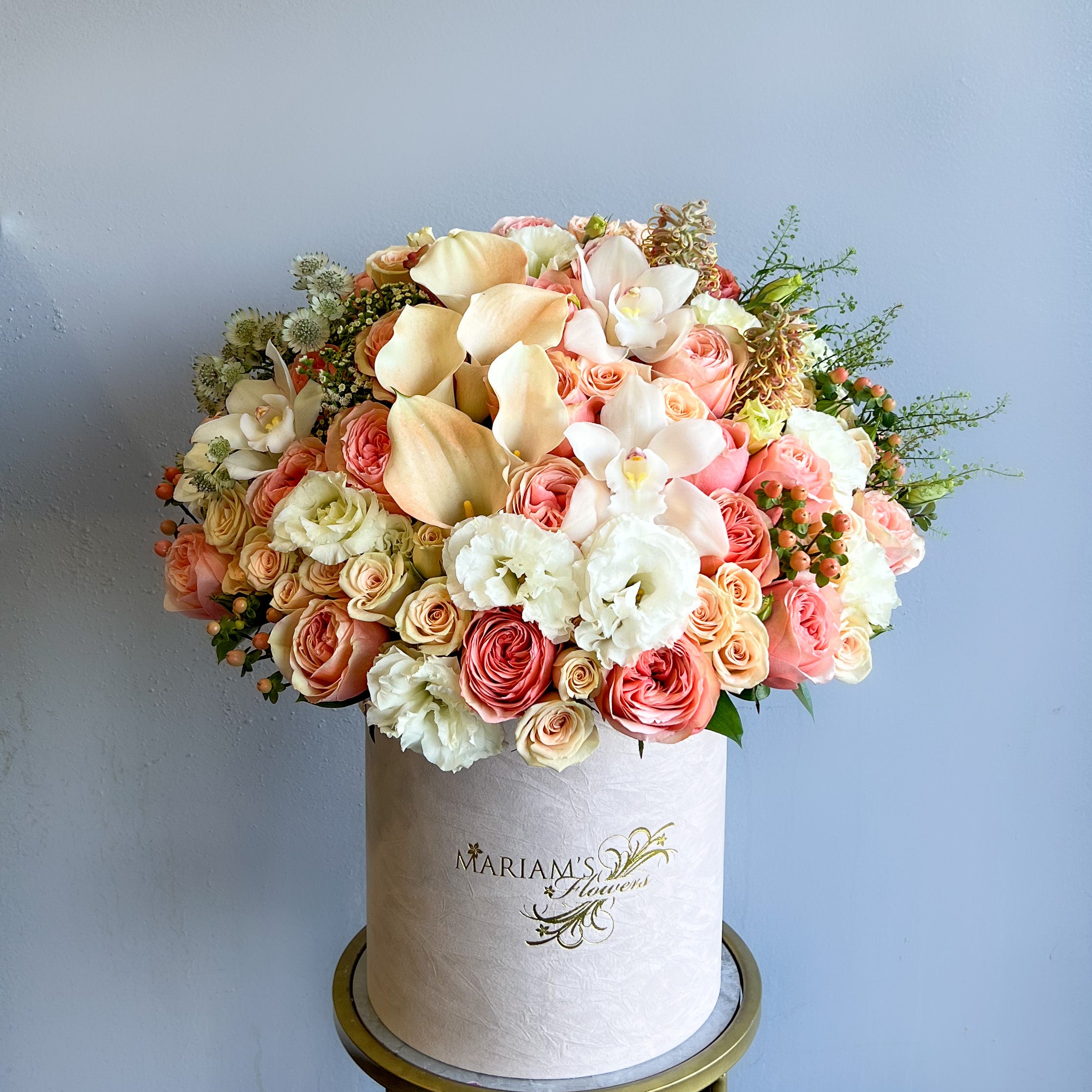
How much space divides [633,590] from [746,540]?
0.36ft

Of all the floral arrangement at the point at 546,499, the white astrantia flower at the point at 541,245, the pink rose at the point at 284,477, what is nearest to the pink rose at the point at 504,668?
the floral arrangement at the point at 546,499

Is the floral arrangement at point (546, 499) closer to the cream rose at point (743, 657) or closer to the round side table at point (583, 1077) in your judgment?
the cream rose at point (743, 657)

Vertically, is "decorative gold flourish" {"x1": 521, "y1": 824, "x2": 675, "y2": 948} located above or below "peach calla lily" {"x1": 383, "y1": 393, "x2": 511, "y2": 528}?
below

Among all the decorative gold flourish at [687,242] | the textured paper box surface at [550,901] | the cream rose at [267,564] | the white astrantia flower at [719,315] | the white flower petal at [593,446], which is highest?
the decorative gold flourish at [687,242]

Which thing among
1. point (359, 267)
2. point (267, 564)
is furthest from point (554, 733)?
point (359, 267)

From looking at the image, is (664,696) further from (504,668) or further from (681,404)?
(681,404)

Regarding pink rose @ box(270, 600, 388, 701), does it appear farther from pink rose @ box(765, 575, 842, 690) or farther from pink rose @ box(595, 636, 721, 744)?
pink rose @ box(765, 575, 842, 690)

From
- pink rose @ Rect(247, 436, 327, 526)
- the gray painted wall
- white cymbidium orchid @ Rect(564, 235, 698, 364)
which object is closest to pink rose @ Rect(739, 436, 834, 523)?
white cymbidium orchid @ Rect(564, 235, 698, 364)

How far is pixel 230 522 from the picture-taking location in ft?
2.70

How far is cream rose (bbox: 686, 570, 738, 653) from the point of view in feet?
2.22

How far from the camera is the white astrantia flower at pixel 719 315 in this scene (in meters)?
0.79

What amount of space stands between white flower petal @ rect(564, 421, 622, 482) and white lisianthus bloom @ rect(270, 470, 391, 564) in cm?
15

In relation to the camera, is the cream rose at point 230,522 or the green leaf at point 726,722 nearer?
the green leaf at point 726,722

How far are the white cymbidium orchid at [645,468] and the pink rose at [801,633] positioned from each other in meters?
0.07
